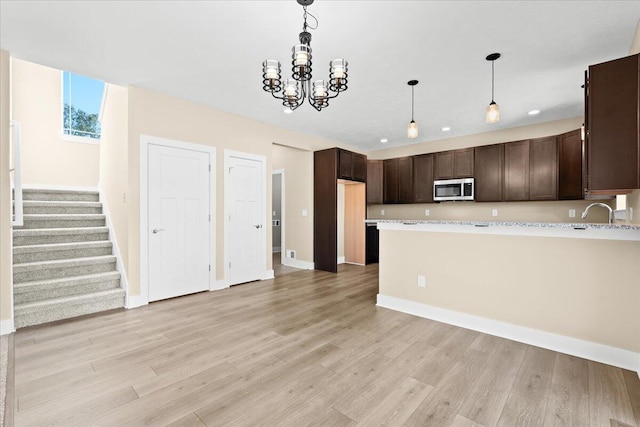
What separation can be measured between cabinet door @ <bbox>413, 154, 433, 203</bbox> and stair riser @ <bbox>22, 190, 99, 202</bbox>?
19.9 ft

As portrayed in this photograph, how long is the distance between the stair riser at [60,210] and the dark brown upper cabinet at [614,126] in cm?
627

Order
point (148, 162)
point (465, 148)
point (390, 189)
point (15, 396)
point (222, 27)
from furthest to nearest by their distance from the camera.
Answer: point (390, 189)
point (465, 148)
point (148, 162)
point (222, 27)
point (15, 396)

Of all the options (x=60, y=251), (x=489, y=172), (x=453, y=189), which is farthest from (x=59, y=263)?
(x=489, y=172)

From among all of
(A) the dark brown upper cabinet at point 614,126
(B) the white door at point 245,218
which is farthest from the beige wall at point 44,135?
Answer: (A) the dark brown upper cabinet at point 614,126

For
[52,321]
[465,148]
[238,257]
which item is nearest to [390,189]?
[465,148]

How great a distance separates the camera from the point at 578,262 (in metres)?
2.43

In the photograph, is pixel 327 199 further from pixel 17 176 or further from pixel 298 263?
pixel 17 176

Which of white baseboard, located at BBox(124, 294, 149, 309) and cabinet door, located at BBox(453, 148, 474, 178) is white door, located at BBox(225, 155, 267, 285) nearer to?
white baseboard, located at BBox(124, 294, 149, 309)

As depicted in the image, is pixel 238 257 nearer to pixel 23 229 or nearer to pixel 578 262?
pixel 23 229

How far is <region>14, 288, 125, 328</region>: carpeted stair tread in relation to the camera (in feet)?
9.73

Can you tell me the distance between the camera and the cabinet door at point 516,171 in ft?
16.1

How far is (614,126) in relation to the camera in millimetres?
2129

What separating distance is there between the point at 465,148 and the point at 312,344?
189 inches

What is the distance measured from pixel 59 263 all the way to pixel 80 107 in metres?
3.62
